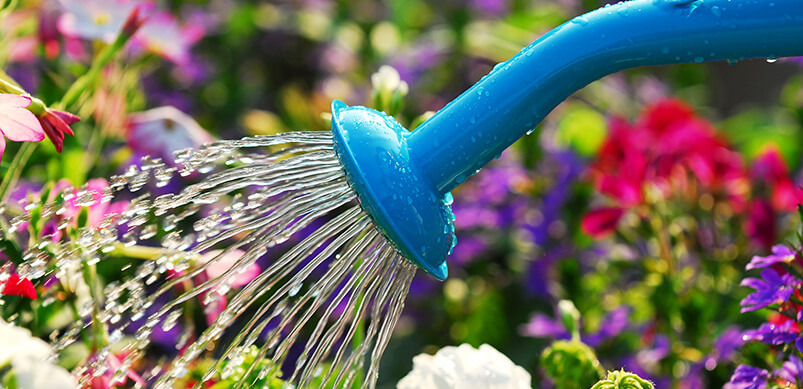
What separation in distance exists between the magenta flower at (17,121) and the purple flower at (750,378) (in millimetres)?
425

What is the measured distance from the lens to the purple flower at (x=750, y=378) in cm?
45

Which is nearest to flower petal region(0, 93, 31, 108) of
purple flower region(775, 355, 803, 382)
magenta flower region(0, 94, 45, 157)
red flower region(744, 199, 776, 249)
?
magenta flower region(0, 94, 45, 157)

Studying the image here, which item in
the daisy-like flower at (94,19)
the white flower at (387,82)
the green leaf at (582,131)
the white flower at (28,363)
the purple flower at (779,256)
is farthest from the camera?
the green leaf at (582,131)

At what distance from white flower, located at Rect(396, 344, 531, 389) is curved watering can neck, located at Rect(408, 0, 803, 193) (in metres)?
0.11

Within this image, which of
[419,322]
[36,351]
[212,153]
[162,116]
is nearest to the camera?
[36,351]

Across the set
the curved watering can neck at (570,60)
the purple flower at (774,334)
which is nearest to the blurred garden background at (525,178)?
the purple flower at (774,334)

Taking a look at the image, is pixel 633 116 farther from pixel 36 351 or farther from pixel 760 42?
pixel 36 351

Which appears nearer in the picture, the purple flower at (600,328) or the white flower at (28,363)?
the white flower at (28,363)

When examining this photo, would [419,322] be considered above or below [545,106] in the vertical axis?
below

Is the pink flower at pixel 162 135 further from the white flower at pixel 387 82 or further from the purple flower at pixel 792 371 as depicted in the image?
the purple flower at pixel 792 371

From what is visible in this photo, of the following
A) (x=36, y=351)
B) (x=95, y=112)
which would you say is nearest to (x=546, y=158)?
(x=95, y=112)

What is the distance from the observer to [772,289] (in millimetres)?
449

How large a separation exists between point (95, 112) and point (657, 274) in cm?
54

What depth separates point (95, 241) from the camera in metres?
0.45
